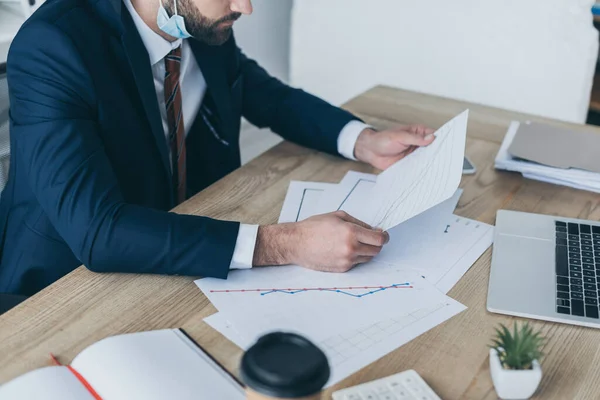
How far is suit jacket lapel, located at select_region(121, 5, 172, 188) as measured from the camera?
4.25ft

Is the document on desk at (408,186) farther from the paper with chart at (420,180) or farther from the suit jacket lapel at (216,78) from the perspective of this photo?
the suit jacket lapel at (216,78)

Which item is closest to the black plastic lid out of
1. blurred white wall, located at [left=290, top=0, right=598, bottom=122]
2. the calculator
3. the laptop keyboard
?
the calculator

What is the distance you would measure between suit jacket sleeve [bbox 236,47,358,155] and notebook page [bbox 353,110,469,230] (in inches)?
7.9

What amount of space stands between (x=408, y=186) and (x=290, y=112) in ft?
1.61

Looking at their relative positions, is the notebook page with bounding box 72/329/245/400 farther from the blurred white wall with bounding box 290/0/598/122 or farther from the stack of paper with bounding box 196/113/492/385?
the blurred white wall with bounding box 290/0/598/122

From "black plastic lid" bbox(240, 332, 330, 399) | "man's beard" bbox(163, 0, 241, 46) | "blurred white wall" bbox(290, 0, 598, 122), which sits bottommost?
"blurred white wall" bbox(290, 0, 598, 122)

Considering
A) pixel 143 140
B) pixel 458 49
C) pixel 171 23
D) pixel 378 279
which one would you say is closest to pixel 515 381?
pixel 378 279

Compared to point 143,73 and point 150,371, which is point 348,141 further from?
point 150,371

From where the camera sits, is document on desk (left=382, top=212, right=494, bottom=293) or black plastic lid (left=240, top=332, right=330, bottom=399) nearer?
black plastic lid (left=240, top=332, right=330, bottom=399)

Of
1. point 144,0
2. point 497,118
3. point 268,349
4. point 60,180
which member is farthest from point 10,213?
point 497,118

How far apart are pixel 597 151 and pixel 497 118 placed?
305mm

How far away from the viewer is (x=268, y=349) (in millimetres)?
628

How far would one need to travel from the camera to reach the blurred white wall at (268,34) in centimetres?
254

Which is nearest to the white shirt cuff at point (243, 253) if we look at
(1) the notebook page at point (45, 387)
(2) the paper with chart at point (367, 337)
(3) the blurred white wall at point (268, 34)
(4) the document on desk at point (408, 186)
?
(2) the paper with chart at point (367, 337)
